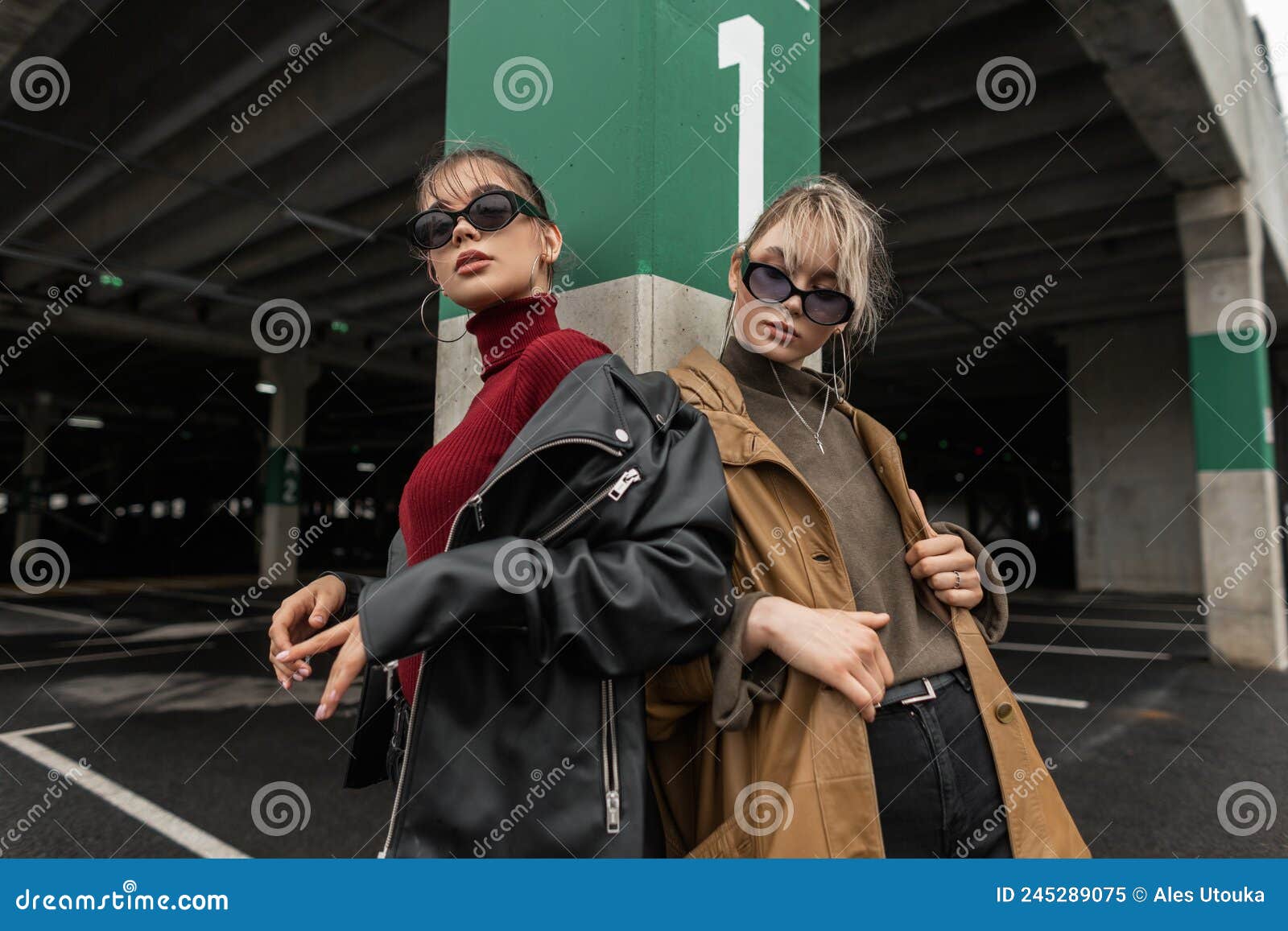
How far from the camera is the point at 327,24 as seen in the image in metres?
6.32

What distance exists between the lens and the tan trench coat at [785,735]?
3.56 feet

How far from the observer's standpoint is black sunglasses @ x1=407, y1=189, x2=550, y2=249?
1323mm

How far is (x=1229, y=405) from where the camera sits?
7676mm

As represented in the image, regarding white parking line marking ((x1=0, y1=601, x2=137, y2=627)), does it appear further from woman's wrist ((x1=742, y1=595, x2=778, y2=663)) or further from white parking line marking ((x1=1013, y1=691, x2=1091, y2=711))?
woman's wrist ((x1=742, y1=595, x2=778, y2=663))

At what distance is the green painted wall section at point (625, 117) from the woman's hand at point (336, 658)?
95cm

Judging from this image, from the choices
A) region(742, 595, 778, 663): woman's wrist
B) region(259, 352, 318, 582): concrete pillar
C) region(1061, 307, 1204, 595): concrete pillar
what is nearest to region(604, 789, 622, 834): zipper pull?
region(742, 595, 778, 663): woman's wrist

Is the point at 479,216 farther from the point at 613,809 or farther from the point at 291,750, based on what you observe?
the point at 291,750

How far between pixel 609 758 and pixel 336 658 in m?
0.40

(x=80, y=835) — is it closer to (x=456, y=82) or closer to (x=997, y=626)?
(x=456, y=82)

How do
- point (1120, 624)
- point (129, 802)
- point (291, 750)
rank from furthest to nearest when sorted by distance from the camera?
point (1120, 624)
point (291, 750)
point (129, 802)

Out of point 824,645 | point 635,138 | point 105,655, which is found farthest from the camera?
point 105,655

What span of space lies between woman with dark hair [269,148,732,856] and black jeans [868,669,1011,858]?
1.16 feet

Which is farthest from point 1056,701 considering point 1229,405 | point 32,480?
point 32,480
